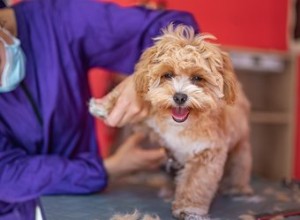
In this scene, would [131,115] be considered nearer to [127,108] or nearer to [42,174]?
[127,108]

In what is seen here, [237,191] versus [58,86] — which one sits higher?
[58,86]

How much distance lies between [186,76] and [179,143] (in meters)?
0.17

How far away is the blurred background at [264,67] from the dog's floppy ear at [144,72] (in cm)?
120

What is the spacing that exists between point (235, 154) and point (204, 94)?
0.37m

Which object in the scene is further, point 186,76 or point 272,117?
point 272,117

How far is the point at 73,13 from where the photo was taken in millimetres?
1143

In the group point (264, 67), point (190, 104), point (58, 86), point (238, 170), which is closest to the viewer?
point (190, 104)

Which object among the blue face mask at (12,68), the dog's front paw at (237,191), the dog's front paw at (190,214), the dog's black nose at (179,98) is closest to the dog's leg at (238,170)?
the dog's front paw at (237,191)

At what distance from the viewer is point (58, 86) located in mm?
1099

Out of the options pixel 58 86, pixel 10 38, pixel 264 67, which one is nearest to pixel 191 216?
pixel 58 86

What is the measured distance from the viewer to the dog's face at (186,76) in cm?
87

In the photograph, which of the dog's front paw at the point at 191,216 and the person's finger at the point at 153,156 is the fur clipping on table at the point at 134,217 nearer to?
the dog's front paw at the point at 191,216

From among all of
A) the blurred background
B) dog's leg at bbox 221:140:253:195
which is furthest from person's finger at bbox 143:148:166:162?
the blurred background

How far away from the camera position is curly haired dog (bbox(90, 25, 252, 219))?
875 mm
